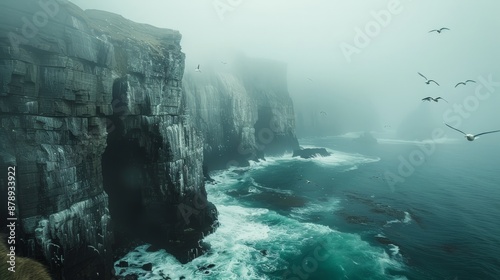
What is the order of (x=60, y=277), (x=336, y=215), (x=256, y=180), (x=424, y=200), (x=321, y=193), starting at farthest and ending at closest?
(x=256, y=180) < (x=321, y=193) < (x=424, y=200) < (x=336, y=215) < (x=60, y=277)

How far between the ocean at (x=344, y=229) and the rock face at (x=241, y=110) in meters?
8.94

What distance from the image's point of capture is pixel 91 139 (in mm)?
23781

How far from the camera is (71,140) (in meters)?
A: 21.8

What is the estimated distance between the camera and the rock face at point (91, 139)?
1856 centimetres

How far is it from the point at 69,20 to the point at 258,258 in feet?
97.0

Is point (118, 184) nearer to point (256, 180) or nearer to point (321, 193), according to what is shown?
point (256, 180)

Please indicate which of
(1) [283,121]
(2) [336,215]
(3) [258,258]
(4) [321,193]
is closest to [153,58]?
(3) [258,258]

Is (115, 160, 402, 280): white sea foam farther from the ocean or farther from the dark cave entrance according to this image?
the dark cave entrance
